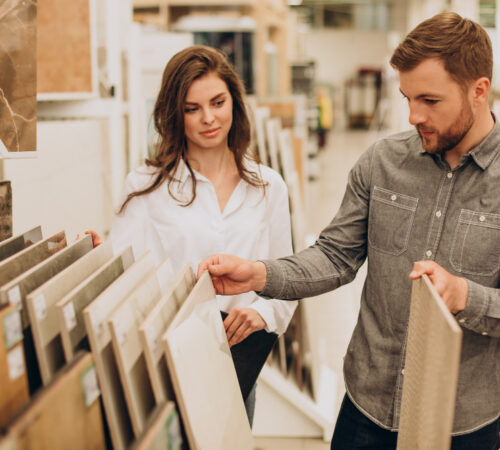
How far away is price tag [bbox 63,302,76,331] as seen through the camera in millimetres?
932

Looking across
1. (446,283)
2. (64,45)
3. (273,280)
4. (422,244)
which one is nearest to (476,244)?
(422,244)

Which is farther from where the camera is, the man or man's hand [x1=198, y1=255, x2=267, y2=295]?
man's hand [x1=198, y1=255, x2=267, y2=295]

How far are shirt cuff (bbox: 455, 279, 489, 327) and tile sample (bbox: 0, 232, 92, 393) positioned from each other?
813 millimetres

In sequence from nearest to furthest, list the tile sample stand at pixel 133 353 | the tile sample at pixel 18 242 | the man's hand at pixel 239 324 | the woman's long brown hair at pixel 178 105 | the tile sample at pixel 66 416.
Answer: the tile sample at pixel 66 416, the tile sample stand at pixel 133 353, the tile sample at pixel 18 242, the man's hand at pixel 239 324, the woman's long brown hair at pixel 178 105

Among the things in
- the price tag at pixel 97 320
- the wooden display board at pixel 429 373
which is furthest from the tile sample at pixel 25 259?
the wooden display board at pixel 429 373

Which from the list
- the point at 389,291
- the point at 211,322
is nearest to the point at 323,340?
the point at 389,291

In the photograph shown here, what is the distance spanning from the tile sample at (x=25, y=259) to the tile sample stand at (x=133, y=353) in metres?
0.16

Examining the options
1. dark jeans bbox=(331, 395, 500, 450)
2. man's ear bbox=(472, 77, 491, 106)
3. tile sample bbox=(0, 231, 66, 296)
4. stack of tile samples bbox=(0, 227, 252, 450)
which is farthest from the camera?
dark jeans bbox=(331, 395, 500, 450)

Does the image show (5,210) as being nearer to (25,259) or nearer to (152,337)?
(25,259)

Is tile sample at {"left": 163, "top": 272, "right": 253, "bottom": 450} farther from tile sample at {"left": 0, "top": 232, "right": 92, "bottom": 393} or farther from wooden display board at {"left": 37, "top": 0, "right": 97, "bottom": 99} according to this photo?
wooden display board at {"left": 37, "top": 0, "right": 97, "bottom": 99}

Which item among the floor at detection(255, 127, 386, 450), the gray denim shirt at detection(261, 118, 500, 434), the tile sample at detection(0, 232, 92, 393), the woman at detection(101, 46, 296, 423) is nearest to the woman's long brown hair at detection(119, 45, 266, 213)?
the woman at detection(101, 46, 296, 423)

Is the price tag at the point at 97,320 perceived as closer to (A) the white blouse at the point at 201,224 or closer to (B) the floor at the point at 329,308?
(A) the white blouse at the point at 201,224

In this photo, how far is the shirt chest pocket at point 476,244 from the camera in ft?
4.66

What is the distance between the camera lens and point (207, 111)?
75.1 inches
